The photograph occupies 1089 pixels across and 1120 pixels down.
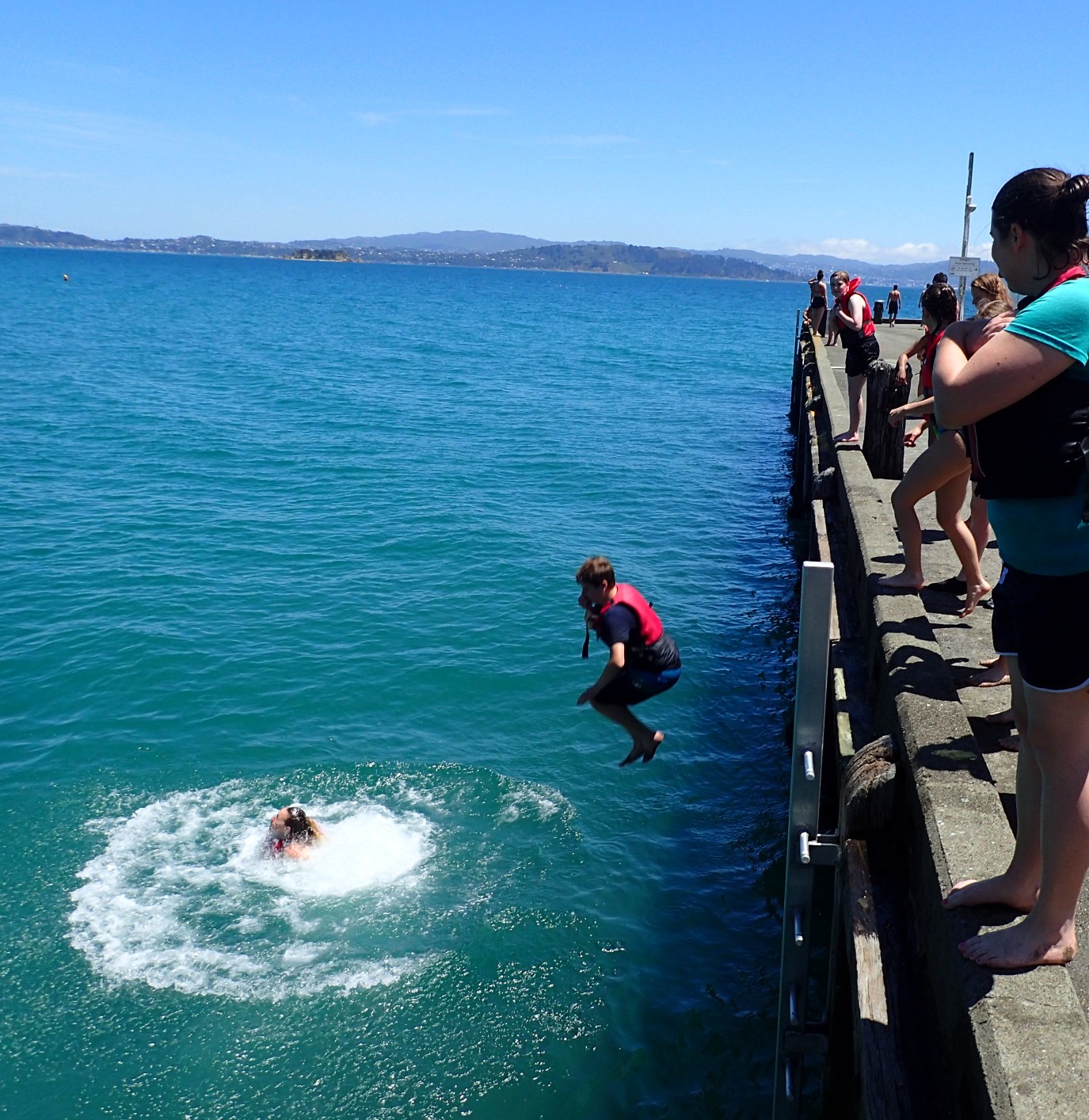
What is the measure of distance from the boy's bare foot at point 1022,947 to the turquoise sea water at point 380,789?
16.0 feet

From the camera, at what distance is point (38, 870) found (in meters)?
10.9

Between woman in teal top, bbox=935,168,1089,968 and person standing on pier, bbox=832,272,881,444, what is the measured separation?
10.4 meters

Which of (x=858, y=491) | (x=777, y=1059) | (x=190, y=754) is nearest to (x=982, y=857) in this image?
(x=777, y=1059)

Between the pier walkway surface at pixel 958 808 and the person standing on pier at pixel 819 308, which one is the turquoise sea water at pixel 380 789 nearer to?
the pier walkway surface at pixel 958 808

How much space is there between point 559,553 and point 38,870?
481 inches

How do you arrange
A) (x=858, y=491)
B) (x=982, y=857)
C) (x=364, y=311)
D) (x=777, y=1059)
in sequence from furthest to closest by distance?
(x=364, y=311) < (x=858, y=491) < (x=777, y=1059) < (x=982, y=857)

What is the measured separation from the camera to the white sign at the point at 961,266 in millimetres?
24453

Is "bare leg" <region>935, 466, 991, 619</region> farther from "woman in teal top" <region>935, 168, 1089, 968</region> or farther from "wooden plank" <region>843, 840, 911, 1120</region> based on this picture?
"woman in teal top" <region>935, 168, 1089, 968</region>

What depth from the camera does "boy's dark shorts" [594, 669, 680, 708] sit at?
21.9 feet

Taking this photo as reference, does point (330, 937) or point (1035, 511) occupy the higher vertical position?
point (1035, 511)

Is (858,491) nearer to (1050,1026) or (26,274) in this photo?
(1050,1026)

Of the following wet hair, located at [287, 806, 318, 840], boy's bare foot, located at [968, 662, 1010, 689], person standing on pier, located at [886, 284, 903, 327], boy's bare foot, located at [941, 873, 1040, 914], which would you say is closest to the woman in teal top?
boy's bare foot, located at [941, 873, 1040, 914]

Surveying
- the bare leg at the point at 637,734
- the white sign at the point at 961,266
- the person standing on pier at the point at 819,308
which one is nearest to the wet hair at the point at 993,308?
the bare leg at the point at 637,734

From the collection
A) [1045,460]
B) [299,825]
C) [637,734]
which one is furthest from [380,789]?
[1045,460]
